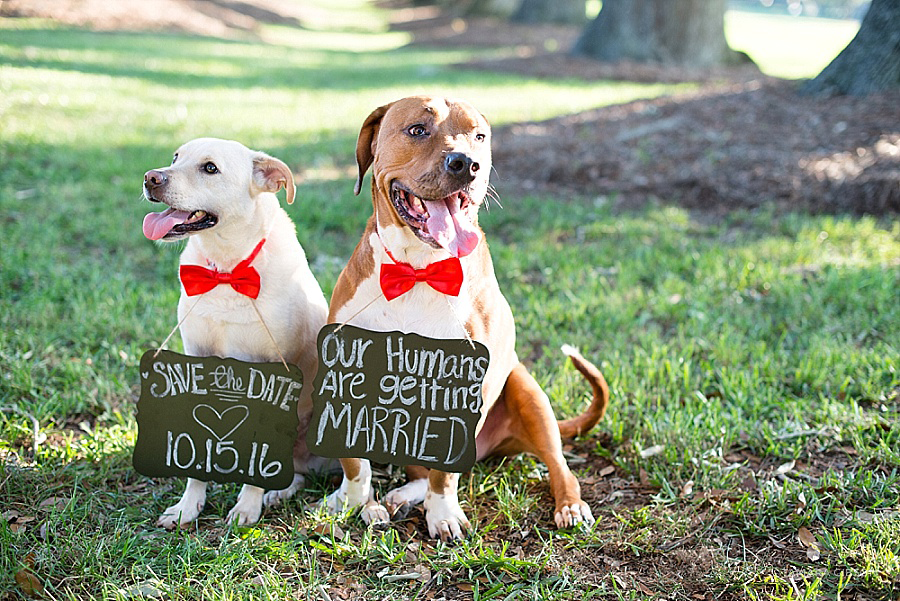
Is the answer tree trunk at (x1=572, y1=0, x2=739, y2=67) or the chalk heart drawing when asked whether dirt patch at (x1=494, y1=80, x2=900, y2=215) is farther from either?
tree trunk at (x1=572, y1=0, x2=739, y2=67)

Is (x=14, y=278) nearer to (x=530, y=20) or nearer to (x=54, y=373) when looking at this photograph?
(x=54, y=373)

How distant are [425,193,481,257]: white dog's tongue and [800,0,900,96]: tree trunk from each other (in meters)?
6.79

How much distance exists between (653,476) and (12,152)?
6890mm

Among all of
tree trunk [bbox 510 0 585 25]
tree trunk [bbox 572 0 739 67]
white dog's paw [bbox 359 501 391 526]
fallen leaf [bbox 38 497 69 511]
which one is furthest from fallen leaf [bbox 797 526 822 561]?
tree trunk [bbox 510 0 585 25]

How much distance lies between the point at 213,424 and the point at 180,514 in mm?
353

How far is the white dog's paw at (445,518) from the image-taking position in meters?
2.83

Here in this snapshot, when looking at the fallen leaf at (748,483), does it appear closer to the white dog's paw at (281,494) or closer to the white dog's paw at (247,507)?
the white dog's paw at (281,494)

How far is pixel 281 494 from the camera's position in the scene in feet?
10.1

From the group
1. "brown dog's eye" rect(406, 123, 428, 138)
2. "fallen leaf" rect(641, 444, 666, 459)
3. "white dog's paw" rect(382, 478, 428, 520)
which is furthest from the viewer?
"fallen leaf" rect(641, 444, 666, 459)

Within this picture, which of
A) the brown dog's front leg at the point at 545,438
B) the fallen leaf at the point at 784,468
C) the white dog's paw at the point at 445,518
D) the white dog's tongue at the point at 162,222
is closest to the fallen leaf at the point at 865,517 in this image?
the fallen leaf at the point at 784,468

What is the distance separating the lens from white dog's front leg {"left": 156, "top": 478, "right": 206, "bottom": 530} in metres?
2.84

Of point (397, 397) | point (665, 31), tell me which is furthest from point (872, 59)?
point (665, 31)

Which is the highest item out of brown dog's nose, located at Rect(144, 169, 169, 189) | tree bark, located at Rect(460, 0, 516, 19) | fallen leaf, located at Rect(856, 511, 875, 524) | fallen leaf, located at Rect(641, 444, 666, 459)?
tree bark, located at Rect(460, 0, 516, 19)

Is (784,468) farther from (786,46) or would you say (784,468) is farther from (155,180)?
(786,46)
